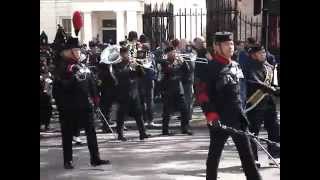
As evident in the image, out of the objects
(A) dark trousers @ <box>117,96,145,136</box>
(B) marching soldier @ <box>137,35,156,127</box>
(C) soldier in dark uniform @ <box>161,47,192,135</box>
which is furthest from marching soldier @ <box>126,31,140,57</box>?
(A) dark trousers @ <box>117,96,145,136</box>

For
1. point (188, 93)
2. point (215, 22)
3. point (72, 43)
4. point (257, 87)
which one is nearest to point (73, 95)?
point (72, 43)

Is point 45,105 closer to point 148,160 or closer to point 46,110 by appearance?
point 46,110

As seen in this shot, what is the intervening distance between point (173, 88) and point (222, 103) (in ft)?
12.6

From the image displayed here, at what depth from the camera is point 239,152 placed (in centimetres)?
668

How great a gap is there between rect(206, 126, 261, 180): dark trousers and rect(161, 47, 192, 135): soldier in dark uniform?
373 cm

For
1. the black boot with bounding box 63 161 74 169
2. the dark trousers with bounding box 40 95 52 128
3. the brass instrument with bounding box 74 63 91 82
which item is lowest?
the black boot with bounding box 63 161 74 169

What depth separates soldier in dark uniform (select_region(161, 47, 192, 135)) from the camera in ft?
34.3

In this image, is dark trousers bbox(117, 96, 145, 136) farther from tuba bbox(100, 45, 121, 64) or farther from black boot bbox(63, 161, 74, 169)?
black boot bbox(63, 161, 74, 169)
